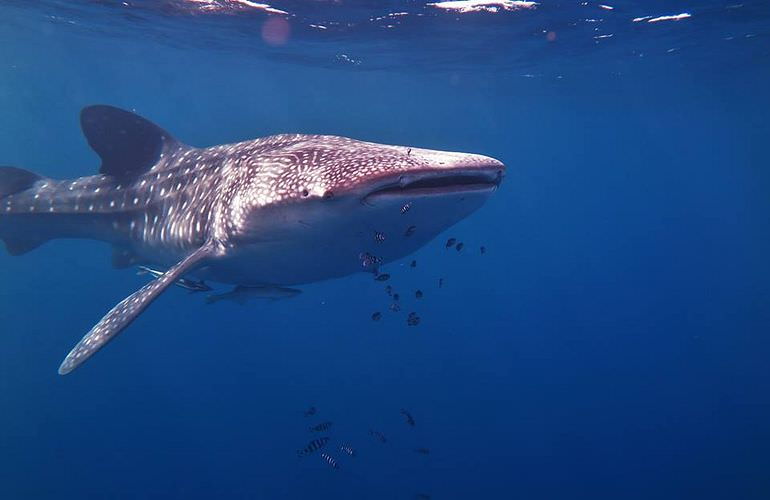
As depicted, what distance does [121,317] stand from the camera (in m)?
4.98

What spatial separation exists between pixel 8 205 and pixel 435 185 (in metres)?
8.25

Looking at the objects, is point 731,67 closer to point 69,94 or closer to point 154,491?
point 154,491

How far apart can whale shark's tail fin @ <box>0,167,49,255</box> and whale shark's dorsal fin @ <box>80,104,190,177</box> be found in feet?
6.93

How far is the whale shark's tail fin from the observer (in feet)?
28.8

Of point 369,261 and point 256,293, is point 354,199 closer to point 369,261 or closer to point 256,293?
point 369,261

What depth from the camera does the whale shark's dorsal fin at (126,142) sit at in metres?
7.28

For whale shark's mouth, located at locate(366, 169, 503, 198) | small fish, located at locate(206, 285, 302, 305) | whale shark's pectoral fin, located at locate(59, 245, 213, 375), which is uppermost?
whale shark's mouth, located at locate(366, 169, 503, 198)

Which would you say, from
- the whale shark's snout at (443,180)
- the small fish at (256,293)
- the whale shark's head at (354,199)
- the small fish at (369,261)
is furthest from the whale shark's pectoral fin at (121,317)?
the whale shark's snout at (443,180)

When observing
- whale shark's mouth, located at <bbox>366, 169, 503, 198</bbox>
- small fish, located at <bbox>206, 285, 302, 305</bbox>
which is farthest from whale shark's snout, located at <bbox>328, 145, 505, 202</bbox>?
small fish, located at <bbox>206, 285, 302, 305</bbox>

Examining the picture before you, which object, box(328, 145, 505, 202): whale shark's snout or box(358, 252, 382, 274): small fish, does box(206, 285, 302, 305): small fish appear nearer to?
box(358, 252, 382, 274): small fish

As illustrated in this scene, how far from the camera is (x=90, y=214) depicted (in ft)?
25.7

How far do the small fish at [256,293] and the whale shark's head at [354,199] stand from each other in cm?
82

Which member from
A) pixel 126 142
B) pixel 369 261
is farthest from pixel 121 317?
pixel 126 142

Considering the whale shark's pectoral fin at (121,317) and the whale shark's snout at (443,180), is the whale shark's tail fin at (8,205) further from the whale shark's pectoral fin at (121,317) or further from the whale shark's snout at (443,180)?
the whale shark's snout at (443,180)
